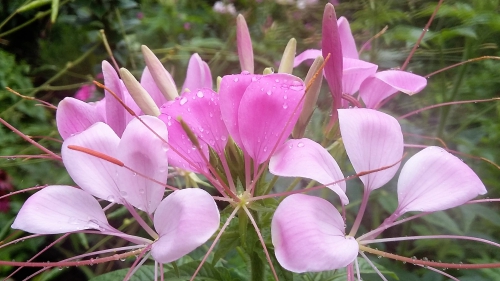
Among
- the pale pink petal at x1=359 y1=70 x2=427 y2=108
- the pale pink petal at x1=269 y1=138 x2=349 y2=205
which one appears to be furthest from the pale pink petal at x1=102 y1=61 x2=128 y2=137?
the pale pink petal at x1=359 y1=70 x2=427 y2=108

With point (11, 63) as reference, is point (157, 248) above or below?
above

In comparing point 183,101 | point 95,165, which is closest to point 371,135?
point 183,101

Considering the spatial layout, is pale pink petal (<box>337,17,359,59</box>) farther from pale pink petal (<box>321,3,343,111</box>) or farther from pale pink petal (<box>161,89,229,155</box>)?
pale pink petal (<box>161,89,229,155</box>)

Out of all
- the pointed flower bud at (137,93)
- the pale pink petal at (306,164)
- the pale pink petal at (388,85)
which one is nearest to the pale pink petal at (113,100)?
the pointed flower bud at (137,93)

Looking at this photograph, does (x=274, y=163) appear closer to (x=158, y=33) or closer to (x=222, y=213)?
(x=222, y=213)

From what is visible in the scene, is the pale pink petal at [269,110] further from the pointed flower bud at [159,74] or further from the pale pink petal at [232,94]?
the pointed flower bud at [159,74]

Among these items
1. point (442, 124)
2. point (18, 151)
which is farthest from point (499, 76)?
point (18, 151)
